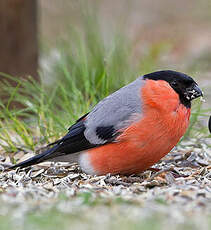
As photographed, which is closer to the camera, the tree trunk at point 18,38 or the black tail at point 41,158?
A: the black tail at point 41,158

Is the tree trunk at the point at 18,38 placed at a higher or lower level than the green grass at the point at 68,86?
higher

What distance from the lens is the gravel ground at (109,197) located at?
2.26 m

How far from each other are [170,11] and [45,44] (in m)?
5.62

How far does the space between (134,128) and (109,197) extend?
733 millimetres

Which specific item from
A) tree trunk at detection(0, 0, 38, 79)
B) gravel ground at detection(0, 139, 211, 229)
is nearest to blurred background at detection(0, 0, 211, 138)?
tree trunk at detection(0, 0, 38, 79)

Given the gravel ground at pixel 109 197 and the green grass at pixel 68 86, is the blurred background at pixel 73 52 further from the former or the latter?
the gravel ground at pixel 109 197

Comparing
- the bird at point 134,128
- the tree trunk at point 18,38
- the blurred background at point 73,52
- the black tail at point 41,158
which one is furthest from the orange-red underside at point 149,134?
the tree trunk at point 18,38

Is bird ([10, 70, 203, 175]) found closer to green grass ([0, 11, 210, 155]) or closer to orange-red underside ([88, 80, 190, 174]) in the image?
orange-red underside ([88, 80, 190, 174])

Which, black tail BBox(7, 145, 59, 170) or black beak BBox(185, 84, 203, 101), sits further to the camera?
black tail BBox(7, 145, 59, 170)

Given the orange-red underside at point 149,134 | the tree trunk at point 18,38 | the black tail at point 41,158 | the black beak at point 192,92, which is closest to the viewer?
the orange-red underside at point 149,134

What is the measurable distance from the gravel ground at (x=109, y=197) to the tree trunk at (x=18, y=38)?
1.92 metres

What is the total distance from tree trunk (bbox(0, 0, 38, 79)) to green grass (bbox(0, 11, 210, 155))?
25cm

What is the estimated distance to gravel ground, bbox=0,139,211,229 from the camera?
2259mm

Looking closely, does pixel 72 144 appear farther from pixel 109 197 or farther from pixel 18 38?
pixel 18 38
